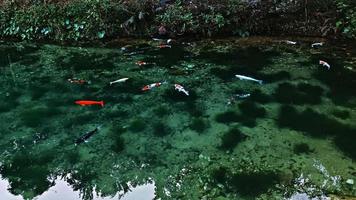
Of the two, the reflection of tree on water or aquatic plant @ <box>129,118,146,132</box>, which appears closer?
the reflection of tree on water

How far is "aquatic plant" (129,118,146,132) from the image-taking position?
5434mm

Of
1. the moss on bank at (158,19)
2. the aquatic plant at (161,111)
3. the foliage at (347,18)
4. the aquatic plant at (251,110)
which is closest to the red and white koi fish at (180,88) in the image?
the aquatic plant at (161,111)

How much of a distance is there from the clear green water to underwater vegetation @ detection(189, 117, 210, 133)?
0.04 ft

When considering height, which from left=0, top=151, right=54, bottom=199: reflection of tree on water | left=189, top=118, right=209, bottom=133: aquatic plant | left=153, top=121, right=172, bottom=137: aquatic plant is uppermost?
left=189, top=118, right=209, bottom=133: aquatic plant

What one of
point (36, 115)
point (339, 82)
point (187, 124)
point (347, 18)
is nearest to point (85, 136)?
point (36, 115)

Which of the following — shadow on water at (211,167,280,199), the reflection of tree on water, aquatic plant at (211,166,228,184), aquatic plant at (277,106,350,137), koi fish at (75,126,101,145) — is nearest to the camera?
shadow on water at (211,167,280,199)

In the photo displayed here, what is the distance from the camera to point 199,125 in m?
5.45

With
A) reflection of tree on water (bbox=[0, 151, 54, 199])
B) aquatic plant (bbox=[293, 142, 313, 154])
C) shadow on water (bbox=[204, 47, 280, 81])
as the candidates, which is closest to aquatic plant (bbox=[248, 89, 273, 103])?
shadow on water (bbox=[204, 47, 280, 81])

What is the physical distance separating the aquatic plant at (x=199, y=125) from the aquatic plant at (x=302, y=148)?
3.69 feet

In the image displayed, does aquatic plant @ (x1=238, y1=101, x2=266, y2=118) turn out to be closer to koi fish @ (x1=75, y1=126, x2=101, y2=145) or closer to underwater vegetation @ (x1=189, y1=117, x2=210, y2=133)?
underwater vegetation @ (x1=189, y1=117, x2=210, y2=133)

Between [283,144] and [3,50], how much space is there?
6144mm

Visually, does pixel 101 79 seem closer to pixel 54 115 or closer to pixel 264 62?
pixel 54 115

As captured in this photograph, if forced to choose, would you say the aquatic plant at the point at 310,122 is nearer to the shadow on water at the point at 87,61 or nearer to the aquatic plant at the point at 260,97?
the aquatic plant at the point at 260,97

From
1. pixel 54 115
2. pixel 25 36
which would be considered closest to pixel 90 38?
pixel 25 36
